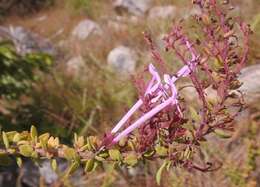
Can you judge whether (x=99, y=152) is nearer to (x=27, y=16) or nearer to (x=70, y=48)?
(x=70, y=48)

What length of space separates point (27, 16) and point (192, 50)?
6.64 metres

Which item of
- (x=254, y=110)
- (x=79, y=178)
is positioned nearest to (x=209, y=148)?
(x=254, y=110)

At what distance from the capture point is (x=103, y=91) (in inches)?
127

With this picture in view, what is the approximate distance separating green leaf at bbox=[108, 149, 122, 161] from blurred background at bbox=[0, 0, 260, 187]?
1.77ft

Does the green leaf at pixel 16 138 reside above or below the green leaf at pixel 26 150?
above

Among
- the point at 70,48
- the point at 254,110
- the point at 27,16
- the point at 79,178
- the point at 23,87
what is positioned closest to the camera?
the point at 254,110

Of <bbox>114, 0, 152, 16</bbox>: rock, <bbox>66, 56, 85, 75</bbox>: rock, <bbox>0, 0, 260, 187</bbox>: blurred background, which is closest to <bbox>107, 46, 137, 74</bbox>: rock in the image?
<bbox>0, 0, 260, 187</bbox>: blurred background

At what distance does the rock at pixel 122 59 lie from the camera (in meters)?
3.67

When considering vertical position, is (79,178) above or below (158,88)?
below

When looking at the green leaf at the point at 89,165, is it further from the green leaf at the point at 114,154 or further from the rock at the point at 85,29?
the rock at the point at 85,29

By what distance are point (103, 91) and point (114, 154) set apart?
2.55 meters

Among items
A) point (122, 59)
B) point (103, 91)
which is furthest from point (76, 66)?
point (103, 91)

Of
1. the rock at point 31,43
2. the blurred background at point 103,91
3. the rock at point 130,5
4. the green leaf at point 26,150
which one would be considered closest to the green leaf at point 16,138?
the green leaf at point 26,150

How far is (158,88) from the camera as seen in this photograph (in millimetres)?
714
